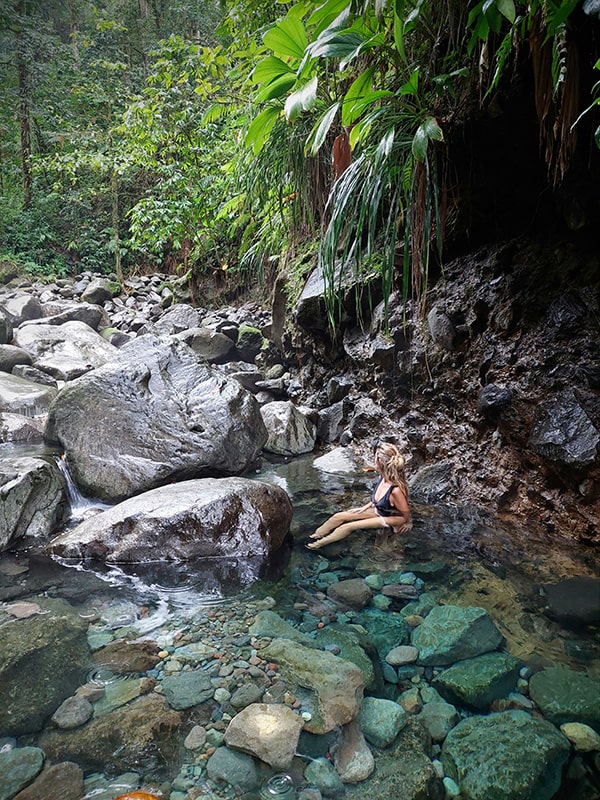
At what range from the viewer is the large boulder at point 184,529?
3170mm

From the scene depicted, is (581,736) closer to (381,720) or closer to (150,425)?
(381,720)

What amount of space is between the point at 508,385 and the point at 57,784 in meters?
3.35

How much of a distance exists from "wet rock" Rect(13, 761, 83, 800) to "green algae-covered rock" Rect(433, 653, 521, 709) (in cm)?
139

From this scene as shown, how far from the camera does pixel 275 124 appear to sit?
3.47 meters

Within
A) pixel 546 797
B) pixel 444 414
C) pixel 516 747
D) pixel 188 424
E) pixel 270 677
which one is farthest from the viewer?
pixel 188 424

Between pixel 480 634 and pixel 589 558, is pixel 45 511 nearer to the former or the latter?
pixel 480 634

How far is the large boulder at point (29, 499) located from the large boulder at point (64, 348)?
4830 mm

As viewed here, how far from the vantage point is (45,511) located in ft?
11.8

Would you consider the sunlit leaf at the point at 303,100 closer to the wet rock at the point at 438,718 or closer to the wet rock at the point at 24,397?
the wet rock at the point at 438,718

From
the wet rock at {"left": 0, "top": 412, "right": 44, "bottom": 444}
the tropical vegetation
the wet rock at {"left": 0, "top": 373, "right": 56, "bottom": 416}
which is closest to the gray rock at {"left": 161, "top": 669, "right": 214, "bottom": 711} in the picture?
the tropical vegetation

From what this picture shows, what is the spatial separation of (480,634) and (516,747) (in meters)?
0.59

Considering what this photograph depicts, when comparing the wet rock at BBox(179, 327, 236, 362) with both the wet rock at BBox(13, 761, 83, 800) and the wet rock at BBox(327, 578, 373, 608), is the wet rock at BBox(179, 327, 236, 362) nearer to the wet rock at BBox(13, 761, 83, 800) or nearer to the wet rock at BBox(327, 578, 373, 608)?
the wet rock at BBox(327, 578, 373, 608)

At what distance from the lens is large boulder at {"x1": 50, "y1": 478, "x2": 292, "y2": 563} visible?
317 cm

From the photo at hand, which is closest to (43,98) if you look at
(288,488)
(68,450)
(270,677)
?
(68,450)
